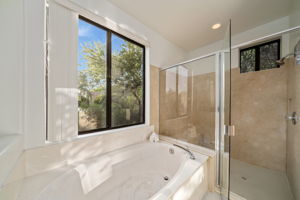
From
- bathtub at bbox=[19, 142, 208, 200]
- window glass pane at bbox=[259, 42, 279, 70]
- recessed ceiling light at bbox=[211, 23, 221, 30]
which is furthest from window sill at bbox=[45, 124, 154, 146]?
window glass pane at bbox=[259, 42, 279, 70]

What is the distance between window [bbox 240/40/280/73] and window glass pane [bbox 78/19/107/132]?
8.32 feet

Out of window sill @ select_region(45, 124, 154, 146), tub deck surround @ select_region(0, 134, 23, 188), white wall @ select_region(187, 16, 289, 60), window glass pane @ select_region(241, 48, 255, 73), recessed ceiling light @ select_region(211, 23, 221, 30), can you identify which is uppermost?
recessed ceiling light @ select_region(211, 23, 221, 30)

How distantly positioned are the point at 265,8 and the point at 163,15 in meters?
1.45

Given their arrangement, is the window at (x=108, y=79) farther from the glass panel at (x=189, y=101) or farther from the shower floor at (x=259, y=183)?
the shower floor at (x=259, y=183)

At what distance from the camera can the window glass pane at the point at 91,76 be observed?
130 centimetres

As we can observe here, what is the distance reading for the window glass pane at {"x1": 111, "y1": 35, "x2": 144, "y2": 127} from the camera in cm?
162

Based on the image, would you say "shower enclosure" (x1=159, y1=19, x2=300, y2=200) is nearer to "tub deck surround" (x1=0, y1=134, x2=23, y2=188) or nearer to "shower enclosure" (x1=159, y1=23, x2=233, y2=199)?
"shower enclosure" (x1=159, y1=23, x2=233, y2=199)

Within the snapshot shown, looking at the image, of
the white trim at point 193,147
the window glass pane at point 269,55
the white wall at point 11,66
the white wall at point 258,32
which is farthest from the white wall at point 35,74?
the window glass pane at point 269,55

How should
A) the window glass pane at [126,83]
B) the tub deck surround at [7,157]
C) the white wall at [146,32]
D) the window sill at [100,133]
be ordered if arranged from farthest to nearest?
the window glass pane at [126,83] < the white wall at [146,32] < the window sill at [100,133] < the tub deck surround at [7,157]

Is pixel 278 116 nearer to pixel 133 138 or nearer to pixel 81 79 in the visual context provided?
pixel 133 138

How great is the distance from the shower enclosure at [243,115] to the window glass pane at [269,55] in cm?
2

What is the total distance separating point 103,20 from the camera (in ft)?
4.47

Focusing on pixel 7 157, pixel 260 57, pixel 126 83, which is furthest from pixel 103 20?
pixel 260 57

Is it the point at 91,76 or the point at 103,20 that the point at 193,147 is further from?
the point at 103,20
